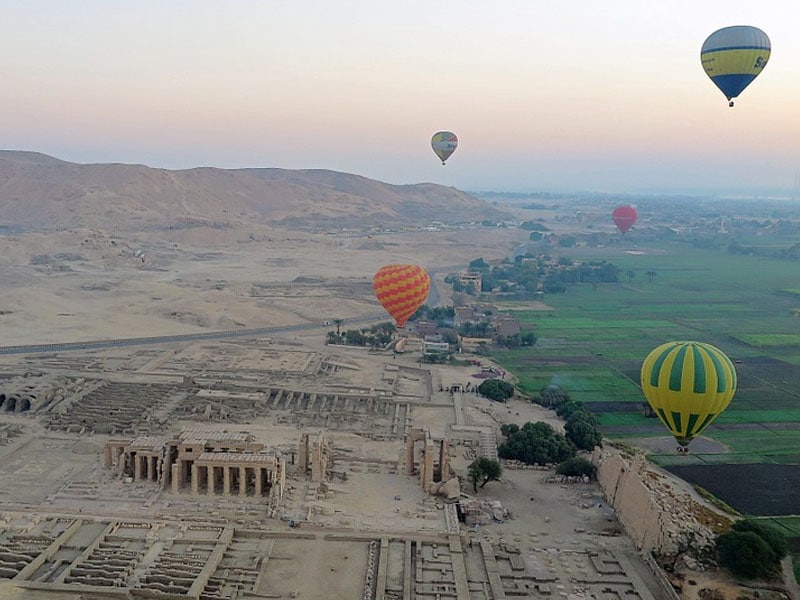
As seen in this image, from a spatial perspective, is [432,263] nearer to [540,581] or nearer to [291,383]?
[291,383]

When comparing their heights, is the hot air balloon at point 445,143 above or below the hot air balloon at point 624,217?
above

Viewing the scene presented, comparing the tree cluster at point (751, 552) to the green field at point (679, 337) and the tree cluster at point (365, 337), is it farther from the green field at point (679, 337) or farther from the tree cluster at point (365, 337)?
the tree cluster at point (365, 337)

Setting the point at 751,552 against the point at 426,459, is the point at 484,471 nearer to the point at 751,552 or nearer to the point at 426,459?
the point at 426,459

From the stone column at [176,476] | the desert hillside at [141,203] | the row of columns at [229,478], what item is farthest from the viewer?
the desert hillside at [141,203]

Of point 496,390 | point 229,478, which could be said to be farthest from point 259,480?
point 496,390

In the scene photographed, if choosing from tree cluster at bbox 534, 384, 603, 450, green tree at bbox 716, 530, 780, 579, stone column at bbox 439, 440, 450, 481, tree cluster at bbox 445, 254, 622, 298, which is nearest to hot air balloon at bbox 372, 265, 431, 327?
tree cluster at bbox 534, 384, 603, 450

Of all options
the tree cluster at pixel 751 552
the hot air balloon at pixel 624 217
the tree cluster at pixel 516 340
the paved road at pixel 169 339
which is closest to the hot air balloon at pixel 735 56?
the tree cluster at pixel 516 340

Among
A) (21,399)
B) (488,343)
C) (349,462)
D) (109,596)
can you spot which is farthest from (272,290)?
(109,596)
